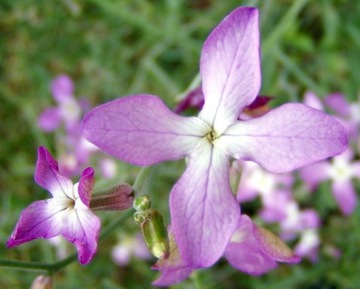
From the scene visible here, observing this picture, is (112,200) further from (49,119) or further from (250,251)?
(49,119)

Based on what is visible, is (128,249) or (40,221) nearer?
(40,221)

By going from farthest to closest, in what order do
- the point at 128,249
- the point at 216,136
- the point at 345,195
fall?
1. the point at 128,249
2. the point at 345,195
3. the point at 216,136

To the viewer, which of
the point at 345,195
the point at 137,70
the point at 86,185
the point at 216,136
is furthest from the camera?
the point at 137,70

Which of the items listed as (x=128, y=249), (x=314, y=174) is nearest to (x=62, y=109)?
(x=128, y=249)

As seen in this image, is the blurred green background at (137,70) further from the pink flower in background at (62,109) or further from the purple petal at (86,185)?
the purple petal at (86,185)

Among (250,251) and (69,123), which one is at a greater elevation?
(250,251)

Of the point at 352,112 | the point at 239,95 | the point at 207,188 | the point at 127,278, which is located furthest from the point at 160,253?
the point at 127,278

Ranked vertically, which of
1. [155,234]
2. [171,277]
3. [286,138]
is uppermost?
[286,138]
